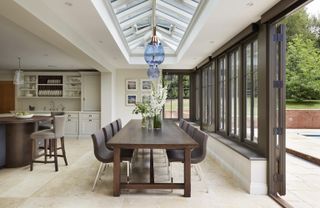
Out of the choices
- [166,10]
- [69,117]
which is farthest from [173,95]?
[166,10]

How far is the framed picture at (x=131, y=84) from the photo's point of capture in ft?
30.3

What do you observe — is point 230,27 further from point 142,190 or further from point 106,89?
point 106,89

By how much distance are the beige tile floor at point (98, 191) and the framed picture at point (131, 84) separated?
14.7 ft

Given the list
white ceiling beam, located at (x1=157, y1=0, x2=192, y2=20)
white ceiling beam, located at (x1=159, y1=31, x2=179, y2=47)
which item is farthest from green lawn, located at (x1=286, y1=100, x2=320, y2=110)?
white ceiling beam, located at (x1=157, y1=0, x2=192, y2=20)

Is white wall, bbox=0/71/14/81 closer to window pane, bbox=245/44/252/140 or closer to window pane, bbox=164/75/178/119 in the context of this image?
window pane, bbox=164/75/178/119

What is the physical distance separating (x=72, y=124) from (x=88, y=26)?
556 cm

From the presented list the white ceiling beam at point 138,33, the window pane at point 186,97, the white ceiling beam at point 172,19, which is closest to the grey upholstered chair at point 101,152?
the white ceiling beam at point 172,19

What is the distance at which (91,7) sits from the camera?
10.8 ft

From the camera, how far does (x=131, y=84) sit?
927 cm

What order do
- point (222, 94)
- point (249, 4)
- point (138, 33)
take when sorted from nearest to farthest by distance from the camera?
point (249, 4) < point (222, 94) < point (138, 33)

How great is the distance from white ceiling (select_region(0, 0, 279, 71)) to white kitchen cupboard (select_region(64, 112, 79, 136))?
2.72m

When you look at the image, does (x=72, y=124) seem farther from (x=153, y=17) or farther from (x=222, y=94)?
(x=222, y=94)

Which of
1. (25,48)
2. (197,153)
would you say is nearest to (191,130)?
(197,153)

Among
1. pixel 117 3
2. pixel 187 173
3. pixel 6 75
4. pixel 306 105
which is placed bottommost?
pixel 187 173
